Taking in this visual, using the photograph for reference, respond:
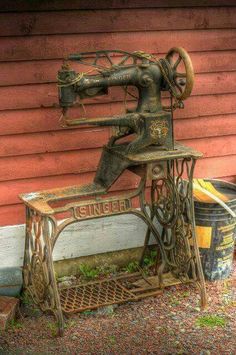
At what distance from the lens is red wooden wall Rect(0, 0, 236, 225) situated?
4.19m

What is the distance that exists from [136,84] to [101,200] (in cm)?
83

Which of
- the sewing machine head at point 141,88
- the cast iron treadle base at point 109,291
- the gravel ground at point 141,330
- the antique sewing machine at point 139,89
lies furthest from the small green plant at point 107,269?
the sewing machine head at point 141,88

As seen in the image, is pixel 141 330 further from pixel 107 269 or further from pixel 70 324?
pixel 107 269

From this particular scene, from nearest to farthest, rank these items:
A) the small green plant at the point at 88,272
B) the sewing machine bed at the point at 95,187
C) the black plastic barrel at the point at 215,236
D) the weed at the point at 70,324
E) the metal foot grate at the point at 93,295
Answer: the sewing machine bed at the point at 95,187
the weed at the point at 70,324
the metal foot grate at the point at 93,295
the black plastic barrel at the point at 215,236
the small green plant at the point at 88,272

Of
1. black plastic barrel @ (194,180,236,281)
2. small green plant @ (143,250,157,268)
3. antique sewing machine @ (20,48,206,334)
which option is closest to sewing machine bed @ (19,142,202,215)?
antique sewing machine @ (20,48,206,334)

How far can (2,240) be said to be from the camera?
450cm

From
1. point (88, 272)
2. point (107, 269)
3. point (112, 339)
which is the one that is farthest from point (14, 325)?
point (107, 269)

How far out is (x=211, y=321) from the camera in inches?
166

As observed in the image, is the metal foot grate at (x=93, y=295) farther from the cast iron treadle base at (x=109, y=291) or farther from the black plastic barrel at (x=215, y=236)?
the black plastic barrel at (x=215, y=236)

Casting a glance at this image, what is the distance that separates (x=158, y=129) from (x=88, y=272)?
1.46 m

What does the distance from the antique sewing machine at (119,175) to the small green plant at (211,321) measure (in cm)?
15

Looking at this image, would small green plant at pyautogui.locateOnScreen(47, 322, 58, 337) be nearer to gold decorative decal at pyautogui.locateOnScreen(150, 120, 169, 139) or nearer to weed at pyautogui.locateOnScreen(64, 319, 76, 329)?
weed at pyautogui.locateOnScreen(64, 319, 76, 329)

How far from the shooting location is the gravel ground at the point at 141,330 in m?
3.91

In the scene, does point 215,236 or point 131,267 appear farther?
point 131,267
